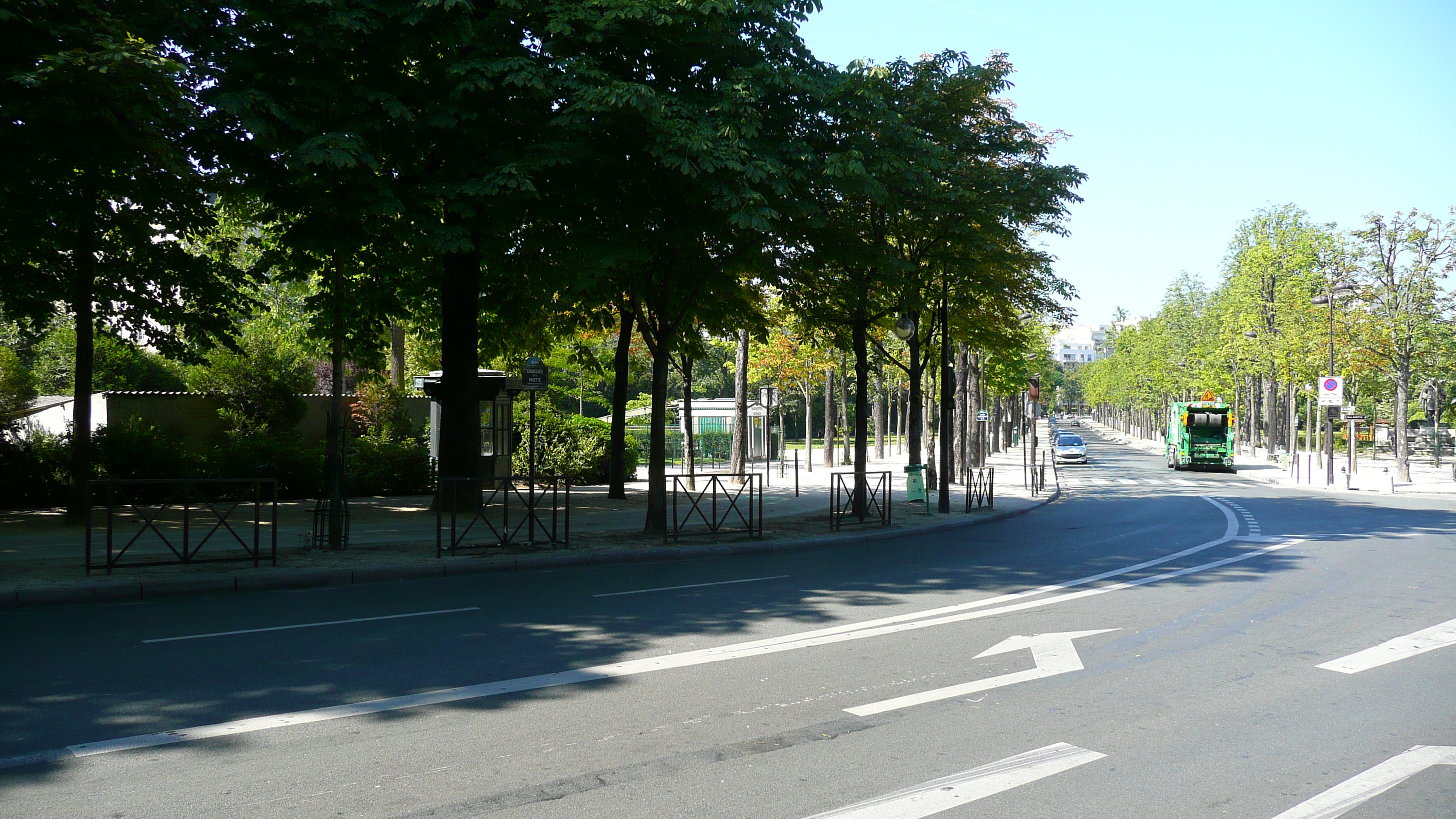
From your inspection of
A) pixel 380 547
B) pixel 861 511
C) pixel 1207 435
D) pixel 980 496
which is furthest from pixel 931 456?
pixel 1207 435

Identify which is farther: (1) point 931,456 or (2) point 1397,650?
(1) point 931,456

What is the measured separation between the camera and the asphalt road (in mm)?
4523

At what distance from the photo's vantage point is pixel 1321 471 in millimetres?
43312

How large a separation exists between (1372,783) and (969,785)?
1964mm

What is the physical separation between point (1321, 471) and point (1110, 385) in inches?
2813

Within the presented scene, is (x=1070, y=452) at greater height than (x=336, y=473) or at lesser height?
lesser

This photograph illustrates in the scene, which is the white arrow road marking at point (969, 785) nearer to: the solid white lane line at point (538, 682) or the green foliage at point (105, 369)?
the solid white lane line at point (538, 682)

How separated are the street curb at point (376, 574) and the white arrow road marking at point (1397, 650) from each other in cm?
838

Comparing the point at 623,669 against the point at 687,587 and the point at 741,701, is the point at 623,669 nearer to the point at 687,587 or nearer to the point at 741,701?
the point at 741,701

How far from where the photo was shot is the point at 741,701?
6125mm

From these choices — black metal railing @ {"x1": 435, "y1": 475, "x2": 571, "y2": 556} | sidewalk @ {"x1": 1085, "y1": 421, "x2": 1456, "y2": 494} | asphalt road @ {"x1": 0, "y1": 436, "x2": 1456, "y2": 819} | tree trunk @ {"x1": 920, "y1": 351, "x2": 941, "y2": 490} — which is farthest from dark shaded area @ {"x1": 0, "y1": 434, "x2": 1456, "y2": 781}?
sidewalk @ {"x1": 1085, "y1": 421, "x2": 1456, "y2": 494}

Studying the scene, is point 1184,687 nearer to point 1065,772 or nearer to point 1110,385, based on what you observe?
point 1065,772

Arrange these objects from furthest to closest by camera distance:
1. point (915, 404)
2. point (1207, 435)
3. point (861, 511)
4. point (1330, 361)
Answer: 1. point (1207, 435)
2. point (1330, 361)
3. point (915, 404)
4. point (861, 511)

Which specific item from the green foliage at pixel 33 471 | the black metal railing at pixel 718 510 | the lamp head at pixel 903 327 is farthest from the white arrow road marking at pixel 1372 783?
the green foliage at pixel 33 471
